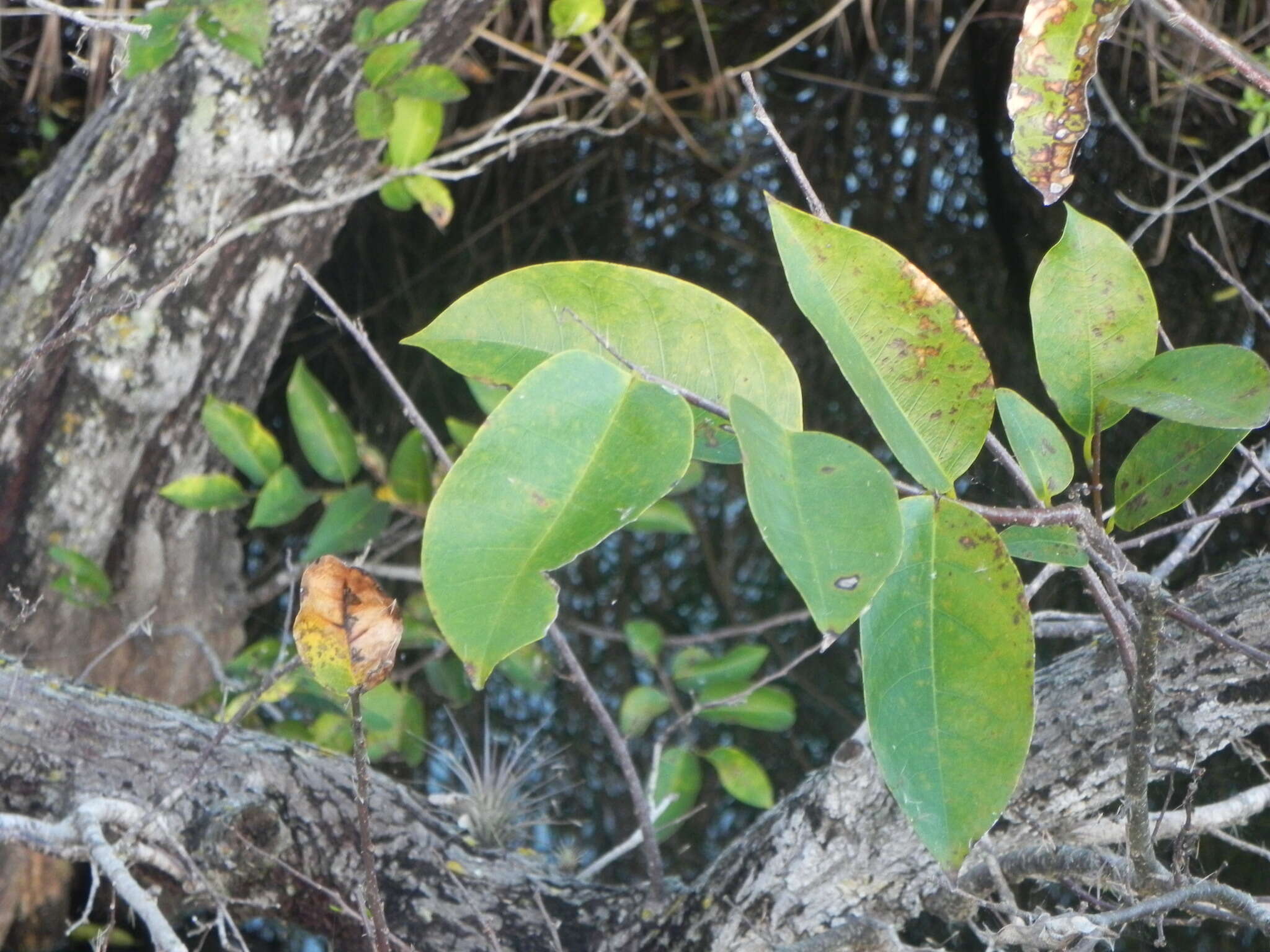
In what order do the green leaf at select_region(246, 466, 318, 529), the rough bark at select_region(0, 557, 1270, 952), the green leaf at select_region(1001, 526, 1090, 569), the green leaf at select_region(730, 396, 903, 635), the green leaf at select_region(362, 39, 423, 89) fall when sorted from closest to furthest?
the green leaf at select_region(730, 396, 903, 635) < the green leaf at select_region(1001, 526, 1090, 569) < the rough bark at select_region(0, 557, 1270, 952) < the green leaf at select_region(362, 39, 423, 89) < the green leaf at select_region(246, 466, 318, 529)

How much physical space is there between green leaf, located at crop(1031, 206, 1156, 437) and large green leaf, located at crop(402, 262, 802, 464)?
0.13 m

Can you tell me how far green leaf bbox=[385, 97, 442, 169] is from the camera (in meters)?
1.41

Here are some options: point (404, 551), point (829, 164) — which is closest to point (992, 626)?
point (404, 551)

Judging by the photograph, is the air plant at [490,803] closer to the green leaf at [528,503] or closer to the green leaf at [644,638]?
the green leaf at [644,638]

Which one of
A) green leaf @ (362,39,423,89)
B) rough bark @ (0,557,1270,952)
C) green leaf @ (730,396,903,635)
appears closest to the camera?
green leaf @ (730,396,903,635)

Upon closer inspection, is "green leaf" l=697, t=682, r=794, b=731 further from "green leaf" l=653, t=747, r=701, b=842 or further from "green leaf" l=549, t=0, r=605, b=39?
"green leaf" l=549, t=0, r=605, b=39

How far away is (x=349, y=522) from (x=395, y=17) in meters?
0.58

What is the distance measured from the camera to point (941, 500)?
0.38 meters

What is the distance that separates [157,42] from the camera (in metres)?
1.09

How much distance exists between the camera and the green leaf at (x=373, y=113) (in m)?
1.31

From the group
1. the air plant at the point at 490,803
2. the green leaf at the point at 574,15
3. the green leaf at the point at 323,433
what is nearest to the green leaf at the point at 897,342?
the air plant at the point at 490,803

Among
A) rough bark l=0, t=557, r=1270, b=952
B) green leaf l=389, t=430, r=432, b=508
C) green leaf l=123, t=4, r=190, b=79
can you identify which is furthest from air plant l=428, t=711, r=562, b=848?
green leaf l=123, t=4, r=190, b=79

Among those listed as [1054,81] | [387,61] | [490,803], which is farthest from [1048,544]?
[387,61]

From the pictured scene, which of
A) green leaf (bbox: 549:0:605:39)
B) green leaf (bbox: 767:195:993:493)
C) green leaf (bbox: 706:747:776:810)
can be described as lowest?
green leaf (bbox: 706:747:776:810)
